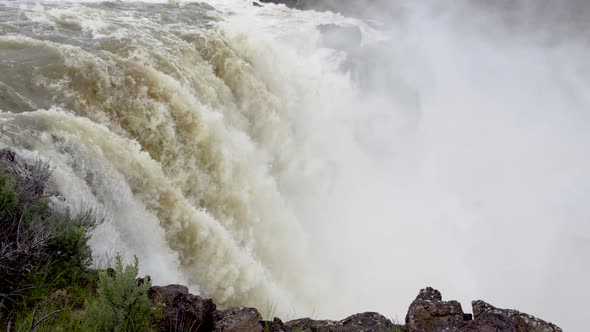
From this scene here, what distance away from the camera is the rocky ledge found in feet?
9.05

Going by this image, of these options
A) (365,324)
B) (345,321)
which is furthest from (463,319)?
(345,321)

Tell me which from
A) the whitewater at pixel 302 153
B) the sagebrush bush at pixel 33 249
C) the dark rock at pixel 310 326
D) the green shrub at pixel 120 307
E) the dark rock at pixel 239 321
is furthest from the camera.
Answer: the whitewater at pixel 302 153

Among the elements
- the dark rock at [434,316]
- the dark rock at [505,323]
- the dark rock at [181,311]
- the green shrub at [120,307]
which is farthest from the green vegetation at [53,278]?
the dark rock at [505,323]

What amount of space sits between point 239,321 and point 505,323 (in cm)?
169

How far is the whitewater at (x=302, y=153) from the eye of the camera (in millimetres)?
5777

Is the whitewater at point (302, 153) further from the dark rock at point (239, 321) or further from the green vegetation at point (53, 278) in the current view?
the green vegetation at point (53, 278)

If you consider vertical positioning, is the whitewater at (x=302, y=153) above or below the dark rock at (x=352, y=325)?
above

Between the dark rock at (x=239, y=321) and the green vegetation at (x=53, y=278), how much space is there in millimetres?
471

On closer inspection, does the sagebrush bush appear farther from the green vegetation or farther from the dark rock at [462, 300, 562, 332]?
the dark rock at [462, 300, 562, 332]

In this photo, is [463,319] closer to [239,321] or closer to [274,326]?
[274,326]

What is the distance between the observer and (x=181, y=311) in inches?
108

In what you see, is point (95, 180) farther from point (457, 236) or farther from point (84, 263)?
A: point (457, 236)

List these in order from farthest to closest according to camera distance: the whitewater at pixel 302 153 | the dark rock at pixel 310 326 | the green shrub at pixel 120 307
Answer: the whitewater at pixel 302 153, the dark rock at pixel 310 326, the green shrub at pixel 120 307

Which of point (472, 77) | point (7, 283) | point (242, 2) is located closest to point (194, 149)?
point (7, 283)
